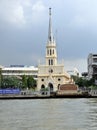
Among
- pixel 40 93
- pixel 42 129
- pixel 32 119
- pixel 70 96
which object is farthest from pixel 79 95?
pixel 42 129

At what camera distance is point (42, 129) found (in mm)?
41188

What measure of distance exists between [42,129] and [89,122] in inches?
266

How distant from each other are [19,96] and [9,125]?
104m

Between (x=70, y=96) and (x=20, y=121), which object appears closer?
(x=20, y=121)

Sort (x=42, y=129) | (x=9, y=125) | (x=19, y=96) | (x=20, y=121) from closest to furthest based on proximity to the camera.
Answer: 1. (x=42, y=129)
2. (x=9, y=125)
3. (x=20, y=121)
4. (x=19, y=96)

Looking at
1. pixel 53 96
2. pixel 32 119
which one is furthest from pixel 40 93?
pixel 32 119

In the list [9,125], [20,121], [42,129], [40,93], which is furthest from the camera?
[40,93]

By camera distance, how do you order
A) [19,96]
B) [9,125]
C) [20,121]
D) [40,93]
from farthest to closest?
[40,93]
[19,96]
[20,121]
[9,125]

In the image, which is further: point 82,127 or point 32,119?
point 32,119

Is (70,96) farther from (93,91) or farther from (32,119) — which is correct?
(32,119)

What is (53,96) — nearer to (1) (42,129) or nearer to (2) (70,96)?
(2) (70,96)

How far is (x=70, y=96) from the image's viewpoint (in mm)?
152000

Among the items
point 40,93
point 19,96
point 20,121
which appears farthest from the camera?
point 40,93

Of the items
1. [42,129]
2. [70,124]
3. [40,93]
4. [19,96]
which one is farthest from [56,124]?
[40,93]
